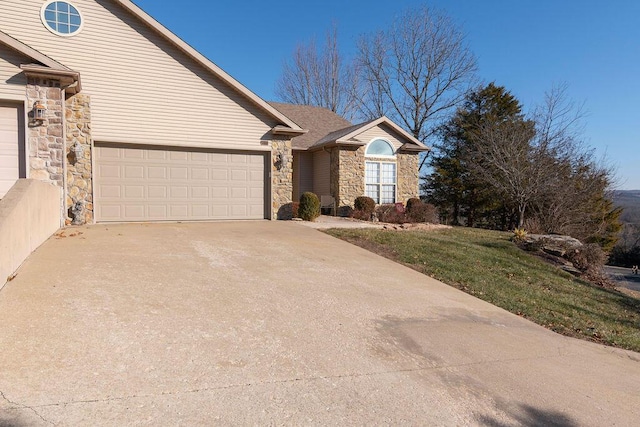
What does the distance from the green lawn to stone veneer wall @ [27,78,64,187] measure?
7136 mm

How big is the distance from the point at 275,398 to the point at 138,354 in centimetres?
130

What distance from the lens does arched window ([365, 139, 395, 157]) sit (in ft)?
61.6

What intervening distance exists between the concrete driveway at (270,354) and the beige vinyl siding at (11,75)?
5.10 meters

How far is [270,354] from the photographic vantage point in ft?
12.5

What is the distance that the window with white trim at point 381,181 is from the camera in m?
18.8

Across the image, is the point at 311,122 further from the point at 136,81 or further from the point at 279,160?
the point at 136,81

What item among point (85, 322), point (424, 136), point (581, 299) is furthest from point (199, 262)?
point (424, 136)

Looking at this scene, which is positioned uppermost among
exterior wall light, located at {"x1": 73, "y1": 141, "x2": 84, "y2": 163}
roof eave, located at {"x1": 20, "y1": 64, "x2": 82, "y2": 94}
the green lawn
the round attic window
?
the round attic window

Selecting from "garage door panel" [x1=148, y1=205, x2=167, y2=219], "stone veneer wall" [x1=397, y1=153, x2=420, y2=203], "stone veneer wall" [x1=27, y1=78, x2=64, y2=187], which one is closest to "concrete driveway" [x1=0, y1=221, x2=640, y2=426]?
"stone veneer wall" [x1=27, y1=78, x2=64, y2=187]

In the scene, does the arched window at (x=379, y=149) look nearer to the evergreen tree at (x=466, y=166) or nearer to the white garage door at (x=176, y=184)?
the white garage door at (x=176, y=184)

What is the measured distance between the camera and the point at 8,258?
4988 mm

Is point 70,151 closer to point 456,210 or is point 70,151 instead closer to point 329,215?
point 329,215

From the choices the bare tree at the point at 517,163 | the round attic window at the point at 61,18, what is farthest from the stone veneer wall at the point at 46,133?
the bare tree at the point at 517,163

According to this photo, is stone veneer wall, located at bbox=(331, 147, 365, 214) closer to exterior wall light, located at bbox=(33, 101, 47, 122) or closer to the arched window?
the arched window
